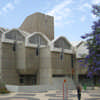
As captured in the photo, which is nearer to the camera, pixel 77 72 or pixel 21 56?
pixel 21 56

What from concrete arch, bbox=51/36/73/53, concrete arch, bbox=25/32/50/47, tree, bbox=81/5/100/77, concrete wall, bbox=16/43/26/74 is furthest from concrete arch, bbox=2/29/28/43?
tree, bbox=81/5/100/77

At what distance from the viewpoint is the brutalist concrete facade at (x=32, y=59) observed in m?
35.4

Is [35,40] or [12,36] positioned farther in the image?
[35,40]

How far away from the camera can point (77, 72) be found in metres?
42.7

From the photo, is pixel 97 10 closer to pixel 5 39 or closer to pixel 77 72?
pixel 5 39

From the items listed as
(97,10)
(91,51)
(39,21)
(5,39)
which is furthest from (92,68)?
(39,21)

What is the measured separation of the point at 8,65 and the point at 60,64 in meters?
11.2

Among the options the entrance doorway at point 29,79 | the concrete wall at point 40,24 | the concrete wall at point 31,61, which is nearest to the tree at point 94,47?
the concrete wall at point 31,61

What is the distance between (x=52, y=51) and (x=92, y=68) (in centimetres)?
2720

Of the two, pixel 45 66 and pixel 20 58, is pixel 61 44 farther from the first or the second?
pixel 20 58

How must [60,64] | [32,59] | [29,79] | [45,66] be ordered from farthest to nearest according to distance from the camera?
[29,79] → [60,64] → [45,66] → [32,59]

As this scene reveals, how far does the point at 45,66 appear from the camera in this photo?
Result: 123 ft

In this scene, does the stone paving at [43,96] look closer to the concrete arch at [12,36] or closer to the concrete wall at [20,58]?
the concrete wall at [20,58]

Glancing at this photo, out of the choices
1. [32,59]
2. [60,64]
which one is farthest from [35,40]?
[60,64]
